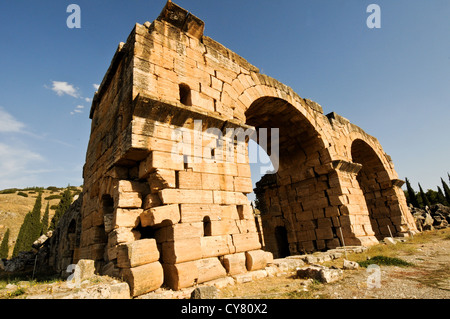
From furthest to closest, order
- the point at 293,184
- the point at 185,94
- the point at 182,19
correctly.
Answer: the point at 293,184
the point at 182,19
the point at 185,94

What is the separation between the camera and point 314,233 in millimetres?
9742

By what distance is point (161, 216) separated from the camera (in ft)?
13.8

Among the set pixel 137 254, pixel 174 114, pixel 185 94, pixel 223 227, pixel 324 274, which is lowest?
pixel 324 274

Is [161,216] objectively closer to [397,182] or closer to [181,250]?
[181,250]

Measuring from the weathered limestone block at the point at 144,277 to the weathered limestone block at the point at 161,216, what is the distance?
70 cm

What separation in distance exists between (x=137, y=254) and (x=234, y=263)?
1903 mm

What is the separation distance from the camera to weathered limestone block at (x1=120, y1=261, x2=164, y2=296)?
3604 mm

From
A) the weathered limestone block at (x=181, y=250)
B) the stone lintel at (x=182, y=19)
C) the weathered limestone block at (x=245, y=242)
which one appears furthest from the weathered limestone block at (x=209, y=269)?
the stone lintel at (x=182, y=19)

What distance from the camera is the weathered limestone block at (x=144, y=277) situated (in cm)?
360

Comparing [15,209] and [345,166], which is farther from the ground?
[15,209]

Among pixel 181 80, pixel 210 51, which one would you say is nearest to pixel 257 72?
pixel 210 51

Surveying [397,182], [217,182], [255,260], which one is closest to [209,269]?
[255,260]

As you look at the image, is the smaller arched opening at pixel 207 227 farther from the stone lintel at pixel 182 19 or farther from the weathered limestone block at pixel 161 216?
the stone lintel at pixel 182 19
